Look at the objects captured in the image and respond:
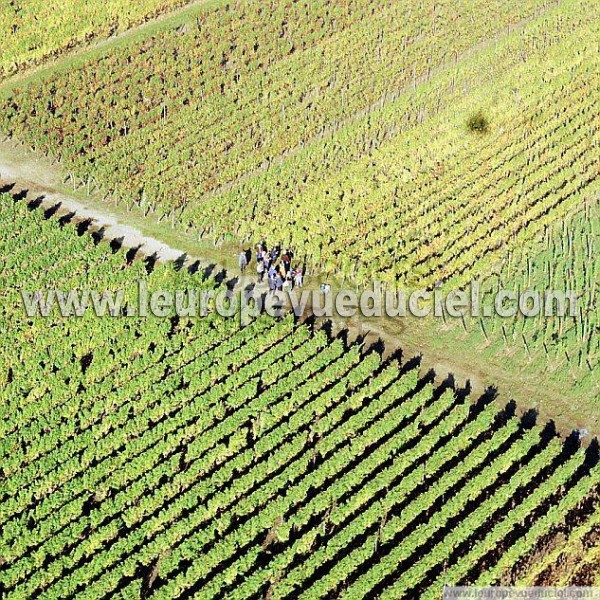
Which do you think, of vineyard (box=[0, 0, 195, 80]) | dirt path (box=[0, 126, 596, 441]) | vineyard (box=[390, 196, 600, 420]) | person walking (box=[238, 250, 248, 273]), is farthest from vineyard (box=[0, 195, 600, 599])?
vineyard (box=[0, 0, 195, 80])

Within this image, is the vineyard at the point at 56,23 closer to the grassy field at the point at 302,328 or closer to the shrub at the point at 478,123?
the grassy field at the point at 302,328

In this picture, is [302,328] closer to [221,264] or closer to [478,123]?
[221,264]

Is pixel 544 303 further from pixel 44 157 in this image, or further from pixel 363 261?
pixel 44 157

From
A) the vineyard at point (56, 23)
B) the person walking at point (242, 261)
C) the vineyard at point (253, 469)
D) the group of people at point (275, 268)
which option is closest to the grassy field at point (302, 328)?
the vineyard at point (253, 469)

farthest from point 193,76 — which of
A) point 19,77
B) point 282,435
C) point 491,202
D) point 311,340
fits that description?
point 282,435

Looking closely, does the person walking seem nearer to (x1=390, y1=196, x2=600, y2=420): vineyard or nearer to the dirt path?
the dirt path

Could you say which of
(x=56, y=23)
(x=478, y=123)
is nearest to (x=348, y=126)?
(x=478, y=123)
